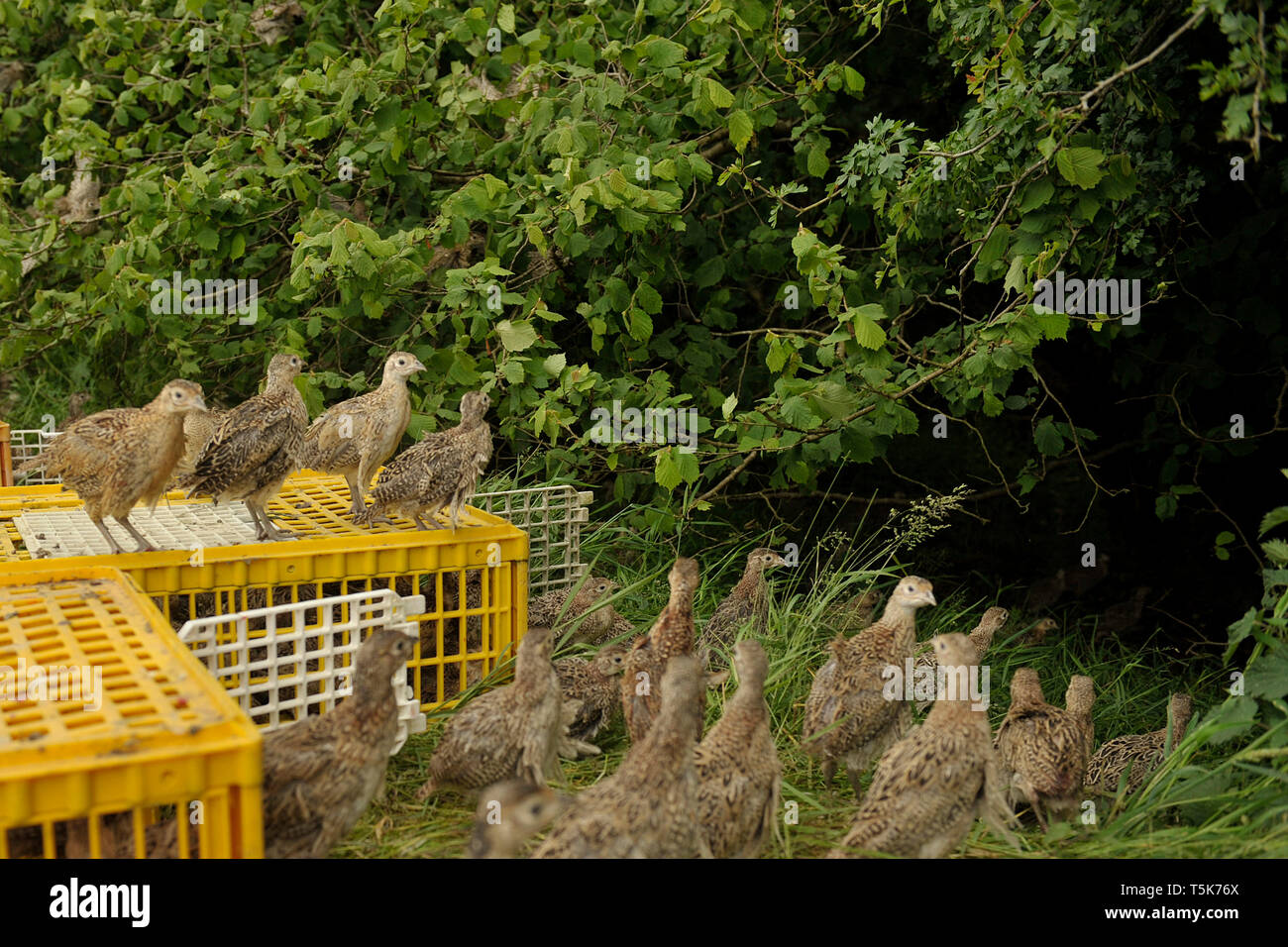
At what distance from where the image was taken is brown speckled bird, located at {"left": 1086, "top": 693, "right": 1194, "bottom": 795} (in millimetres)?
4996

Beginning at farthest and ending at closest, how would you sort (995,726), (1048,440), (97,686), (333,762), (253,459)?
(1048,440) → (995,726) → (253,459) → (333,762) → (97,686)

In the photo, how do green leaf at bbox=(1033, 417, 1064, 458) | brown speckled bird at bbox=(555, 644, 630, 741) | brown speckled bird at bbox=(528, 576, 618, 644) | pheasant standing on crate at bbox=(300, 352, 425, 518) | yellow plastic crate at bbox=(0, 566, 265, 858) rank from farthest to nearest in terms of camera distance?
green leaf at bbox=(1033, 417, 1064, 458) → brown speckled bird at bbox=(528, 576, 618, 644) → pheasant standing on crate at bbox=(300, 352, 425, 518) → brown speckled bird at bbox=(555, 644, 630, 741) → yellow plastic crate at bbox=(0, 566, 265, 858)

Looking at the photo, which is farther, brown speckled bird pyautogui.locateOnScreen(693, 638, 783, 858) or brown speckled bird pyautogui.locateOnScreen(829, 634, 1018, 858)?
brown speckled bird pyautogui.locateOnScreen(829, 634, 1018, 858)

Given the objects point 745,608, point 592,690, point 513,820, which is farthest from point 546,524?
point 513,820

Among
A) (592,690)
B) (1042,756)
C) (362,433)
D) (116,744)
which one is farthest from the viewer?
(362,433)

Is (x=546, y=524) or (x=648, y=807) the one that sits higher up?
(x=546, y=524)

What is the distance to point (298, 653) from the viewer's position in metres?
4.42

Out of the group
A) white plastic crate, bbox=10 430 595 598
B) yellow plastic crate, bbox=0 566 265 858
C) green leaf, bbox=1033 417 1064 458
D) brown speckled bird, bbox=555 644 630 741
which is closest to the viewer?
yellow plastic crate, bbox=0 566 265 858

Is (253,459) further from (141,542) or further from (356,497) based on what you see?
(356,497)

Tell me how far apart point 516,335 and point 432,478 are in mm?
1312

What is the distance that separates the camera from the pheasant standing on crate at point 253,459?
16.4ft

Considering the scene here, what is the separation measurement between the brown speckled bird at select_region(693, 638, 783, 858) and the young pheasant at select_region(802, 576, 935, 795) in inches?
26.5

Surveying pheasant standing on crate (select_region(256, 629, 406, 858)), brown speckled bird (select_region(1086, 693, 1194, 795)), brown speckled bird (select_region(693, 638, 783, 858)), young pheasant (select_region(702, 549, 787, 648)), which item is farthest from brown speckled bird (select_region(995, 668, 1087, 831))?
pheasant standing on crate (select_region(256, 629, 406, 858))

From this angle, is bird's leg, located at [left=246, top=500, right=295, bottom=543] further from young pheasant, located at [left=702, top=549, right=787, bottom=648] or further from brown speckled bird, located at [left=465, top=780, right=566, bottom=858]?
young pheasant, located at [left=702, top=549, right=787, bottom=648]
